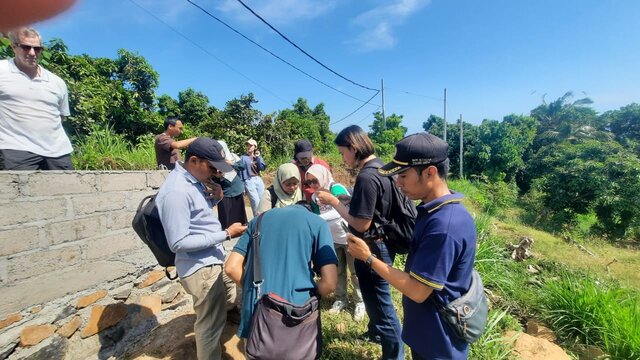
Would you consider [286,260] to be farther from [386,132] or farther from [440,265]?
[386,132]

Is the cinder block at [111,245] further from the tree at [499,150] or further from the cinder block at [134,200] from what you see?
the tree at [499,150]

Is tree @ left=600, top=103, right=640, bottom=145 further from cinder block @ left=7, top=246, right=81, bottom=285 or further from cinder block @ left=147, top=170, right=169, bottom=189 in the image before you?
cinder block @ left=7, top=246, right=81, bottom=285

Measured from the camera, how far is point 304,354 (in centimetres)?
165

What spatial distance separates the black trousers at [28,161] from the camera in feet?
8.24

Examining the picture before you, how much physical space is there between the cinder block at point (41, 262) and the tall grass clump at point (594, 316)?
5.29 m

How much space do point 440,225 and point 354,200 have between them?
88 centimetres

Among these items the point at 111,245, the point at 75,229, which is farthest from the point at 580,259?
the point at 75,229

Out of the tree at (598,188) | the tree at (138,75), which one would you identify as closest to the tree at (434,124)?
the tree at (598,188)

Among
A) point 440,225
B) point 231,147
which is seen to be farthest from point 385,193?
point 231,147

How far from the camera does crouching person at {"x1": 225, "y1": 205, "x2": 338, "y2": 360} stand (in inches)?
68.8

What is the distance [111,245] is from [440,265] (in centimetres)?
327

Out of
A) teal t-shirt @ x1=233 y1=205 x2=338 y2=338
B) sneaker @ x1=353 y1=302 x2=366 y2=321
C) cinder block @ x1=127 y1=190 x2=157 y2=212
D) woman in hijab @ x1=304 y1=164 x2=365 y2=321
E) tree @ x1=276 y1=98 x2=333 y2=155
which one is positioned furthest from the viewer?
tree @ x1=276 y1=98 x2=333 y2=155

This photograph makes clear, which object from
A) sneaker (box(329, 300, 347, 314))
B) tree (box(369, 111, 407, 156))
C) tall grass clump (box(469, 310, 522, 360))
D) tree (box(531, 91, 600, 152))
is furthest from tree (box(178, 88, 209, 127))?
tree (box(531, 91, 600, 152))

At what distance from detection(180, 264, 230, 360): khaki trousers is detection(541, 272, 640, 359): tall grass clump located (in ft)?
12.3
